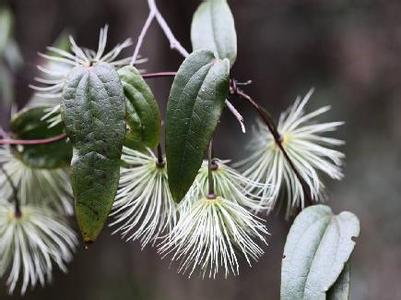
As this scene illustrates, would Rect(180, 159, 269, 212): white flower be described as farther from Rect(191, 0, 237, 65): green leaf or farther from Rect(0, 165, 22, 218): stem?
Rect(0, 165, 22, 218): stem

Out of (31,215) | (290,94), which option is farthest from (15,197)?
(290,94)

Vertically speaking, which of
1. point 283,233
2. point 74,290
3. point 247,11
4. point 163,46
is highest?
point 247,11

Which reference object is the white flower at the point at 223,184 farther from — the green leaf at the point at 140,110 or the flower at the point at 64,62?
the flower at the point at 64,62

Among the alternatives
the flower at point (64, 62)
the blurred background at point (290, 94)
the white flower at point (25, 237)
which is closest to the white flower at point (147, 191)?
the flower at point (64, 62)

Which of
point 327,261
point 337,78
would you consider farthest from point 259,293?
point 327,261

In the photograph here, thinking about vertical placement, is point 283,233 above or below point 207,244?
above

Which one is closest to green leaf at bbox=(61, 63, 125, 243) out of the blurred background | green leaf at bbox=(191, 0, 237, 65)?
green leaf at bbox=(191, 0, 237, 65)

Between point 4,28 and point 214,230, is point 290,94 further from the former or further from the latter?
point 214,230

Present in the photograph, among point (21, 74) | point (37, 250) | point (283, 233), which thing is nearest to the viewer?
point (37, 250)

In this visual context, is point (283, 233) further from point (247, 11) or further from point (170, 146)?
point (170, 146)
